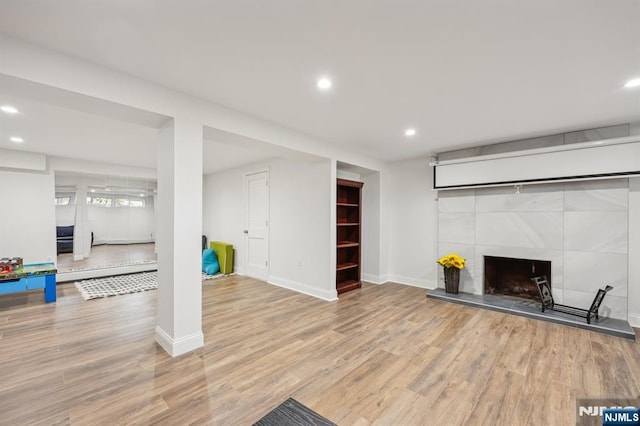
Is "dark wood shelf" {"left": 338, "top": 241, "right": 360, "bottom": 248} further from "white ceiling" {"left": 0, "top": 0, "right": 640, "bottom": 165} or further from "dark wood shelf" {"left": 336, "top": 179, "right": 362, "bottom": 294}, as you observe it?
"white ceiling" {"left": 0, "top": 0, "right": 640, "bottom": 165}

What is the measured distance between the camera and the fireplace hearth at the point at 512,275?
4.08 m

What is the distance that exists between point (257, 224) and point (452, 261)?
12.5 ft

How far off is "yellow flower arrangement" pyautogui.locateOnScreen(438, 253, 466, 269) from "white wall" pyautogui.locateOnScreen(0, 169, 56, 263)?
23.9 ft

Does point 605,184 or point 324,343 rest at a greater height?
point 605,184

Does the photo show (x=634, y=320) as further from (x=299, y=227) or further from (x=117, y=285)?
(x=117, y=285)

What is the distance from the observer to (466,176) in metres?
4.29

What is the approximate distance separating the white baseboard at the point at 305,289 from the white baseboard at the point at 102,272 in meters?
3.24

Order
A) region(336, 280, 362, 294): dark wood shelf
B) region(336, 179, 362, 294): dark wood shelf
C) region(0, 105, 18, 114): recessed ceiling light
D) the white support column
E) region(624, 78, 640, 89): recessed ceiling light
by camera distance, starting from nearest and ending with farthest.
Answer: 1. region(624, 78, 640, 89): recessed ceiling light
2. the white support column
3. region(0, 105, 18, 114): recessed ceiling light
4. region(336, 280, 362, 294): dark wood shelf
5. region(336, 179, 362, 294): dark wood shelf

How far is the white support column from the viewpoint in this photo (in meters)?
2.45

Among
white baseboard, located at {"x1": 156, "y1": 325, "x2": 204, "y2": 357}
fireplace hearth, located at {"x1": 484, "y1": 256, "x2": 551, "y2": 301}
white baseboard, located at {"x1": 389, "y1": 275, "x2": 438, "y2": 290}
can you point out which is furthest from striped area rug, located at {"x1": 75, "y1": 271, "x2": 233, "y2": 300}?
fireplace hearth, located at {"x1": 484, "y1": 256, "x2": 551, "y2": 301}

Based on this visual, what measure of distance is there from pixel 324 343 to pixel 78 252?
19.0 feet

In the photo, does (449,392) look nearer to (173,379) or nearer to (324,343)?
(324,343)

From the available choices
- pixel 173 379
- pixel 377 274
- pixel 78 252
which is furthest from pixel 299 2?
pixel 78 252

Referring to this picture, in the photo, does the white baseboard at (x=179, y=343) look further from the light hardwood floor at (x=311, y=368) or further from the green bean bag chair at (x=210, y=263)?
the green bean bag chair at (x=210, y=263)
